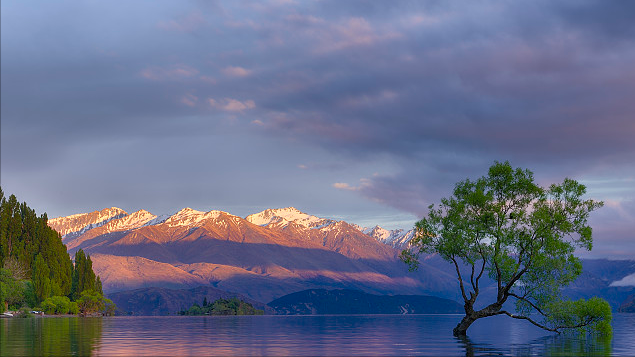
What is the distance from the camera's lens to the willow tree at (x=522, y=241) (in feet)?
279

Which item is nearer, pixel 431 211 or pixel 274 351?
pixel 274 351

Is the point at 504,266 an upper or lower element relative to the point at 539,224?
lower

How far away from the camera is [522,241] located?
8706 cm

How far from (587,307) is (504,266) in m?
11.6

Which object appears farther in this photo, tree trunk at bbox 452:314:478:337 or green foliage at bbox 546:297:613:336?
tree trunk at bbox 452:314:478:337

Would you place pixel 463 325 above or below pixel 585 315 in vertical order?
below

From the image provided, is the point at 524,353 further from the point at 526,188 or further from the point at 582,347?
the point at 526,188

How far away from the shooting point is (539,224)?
86.4 m

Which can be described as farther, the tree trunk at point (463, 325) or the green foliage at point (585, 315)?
the tree trunk at point (463, 325)

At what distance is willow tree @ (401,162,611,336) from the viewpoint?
85.0 metres

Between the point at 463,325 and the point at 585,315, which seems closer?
the point at 585,315

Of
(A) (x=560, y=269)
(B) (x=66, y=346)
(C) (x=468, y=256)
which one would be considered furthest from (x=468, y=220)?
(B) (x=66, y=346)

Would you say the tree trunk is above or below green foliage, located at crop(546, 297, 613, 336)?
below

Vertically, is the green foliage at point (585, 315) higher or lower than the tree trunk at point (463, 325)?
higher
